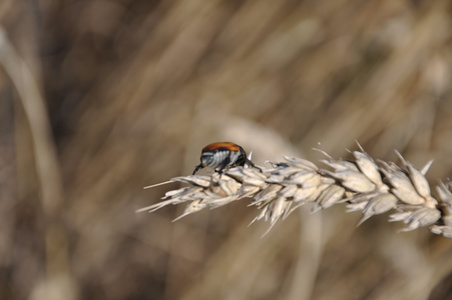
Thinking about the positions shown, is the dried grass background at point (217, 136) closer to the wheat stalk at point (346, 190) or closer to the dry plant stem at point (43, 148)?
the dry plant stem at point (43, 148)

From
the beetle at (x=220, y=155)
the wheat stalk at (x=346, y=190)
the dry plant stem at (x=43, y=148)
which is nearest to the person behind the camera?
the wheat stalk at (x=346, y=190)

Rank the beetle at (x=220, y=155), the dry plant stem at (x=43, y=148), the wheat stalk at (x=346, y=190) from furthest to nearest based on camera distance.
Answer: the dry plant stem at (x=43, y=148) < the beetle at (x=220, y=155) < the wheat stalk at (x=346, y=190)

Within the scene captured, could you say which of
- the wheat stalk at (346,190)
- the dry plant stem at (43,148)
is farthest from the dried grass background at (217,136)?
the wheat stalk at (346,190)

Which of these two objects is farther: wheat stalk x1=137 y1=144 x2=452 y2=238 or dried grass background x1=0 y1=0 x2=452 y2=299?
dried grass background x1=0 y1=0 x2=452 y2=299

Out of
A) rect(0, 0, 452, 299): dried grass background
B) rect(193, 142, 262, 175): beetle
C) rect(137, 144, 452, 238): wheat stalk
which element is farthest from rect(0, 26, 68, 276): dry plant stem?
rect(137, 144, 452, 238): wheat stalk

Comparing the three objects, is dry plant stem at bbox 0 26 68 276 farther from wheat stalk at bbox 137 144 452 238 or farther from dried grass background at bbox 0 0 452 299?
wheat stalk at bbox 137 144 452 238

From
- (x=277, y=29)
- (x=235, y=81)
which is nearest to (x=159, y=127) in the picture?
(x=235, y=81)
